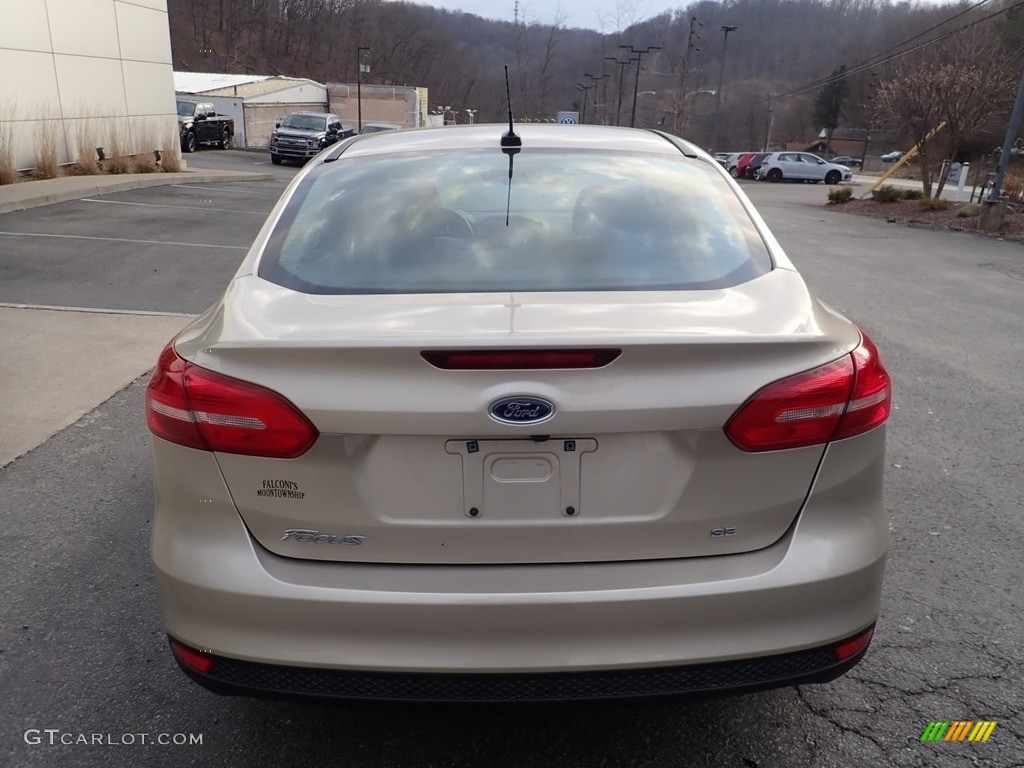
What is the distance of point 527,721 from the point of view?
261 cm

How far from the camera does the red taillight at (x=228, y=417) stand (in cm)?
195

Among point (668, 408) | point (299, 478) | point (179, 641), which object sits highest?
point (668, 408)

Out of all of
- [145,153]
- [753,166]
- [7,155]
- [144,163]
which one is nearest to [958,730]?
[7,155]

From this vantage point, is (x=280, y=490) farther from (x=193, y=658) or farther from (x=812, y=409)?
(x=812, y=409)

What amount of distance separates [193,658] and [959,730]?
2.23m

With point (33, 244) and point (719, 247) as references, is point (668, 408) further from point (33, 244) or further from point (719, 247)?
point (33, 244)

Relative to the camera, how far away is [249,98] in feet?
174

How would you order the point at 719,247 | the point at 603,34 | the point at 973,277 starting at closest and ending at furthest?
the point at 719,247 → the point at 973,277 → the point at 603,34

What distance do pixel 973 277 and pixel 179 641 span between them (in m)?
12.1

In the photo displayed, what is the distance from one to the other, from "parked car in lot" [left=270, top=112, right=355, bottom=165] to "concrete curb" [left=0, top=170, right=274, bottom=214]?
13.3 metres

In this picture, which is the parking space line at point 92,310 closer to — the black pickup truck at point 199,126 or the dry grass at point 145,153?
the dry grass at point 145,153

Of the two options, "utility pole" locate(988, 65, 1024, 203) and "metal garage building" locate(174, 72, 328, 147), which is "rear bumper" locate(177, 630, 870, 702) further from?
"metal garage building" locate(174, 72, 328, 147)

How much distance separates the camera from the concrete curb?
43.9 feet

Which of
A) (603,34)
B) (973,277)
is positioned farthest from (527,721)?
(603,34)
